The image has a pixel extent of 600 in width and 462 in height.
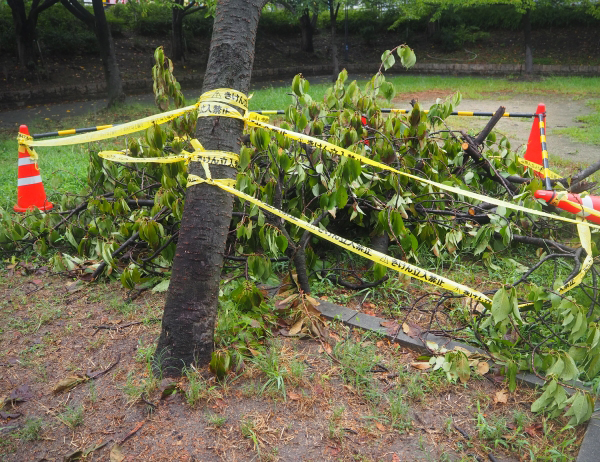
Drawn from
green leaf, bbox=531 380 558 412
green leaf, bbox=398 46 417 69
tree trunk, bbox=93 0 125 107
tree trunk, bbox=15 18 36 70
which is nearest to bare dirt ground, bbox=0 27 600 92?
tree trunk, bbox=15 18 36 70

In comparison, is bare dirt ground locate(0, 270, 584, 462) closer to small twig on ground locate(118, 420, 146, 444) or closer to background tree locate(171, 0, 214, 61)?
small twig on ground locate(118, 420, 146, 444)

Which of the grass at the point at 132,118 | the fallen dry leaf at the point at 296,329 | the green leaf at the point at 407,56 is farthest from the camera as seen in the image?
the grass at the point at 132,118

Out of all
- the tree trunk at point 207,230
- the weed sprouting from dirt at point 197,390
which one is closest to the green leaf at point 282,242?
the tree trunk at point 207,230

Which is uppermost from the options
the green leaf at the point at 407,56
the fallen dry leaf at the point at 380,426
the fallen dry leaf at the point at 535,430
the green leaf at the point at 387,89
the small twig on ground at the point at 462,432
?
→ the green leaf at the point at 407,56

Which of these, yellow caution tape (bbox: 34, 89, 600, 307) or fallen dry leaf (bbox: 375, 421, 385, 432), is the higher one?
yellow caution tape (bbox: 34, 89, 600, 307)

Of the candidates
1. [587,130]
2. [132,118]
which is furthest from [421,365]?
[132,118]

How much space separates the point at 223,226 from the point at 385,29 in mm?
25113

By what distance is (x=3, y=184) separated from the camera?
6723 mm

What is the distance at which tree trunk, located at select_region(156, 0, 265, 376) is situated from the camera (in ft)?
8.72

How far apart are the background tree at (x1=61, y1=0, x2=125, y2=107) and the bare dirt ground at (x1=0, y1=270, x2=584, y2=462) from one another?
34.5 ft

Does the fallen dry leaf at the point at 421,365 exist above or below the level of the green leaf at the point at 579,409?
below

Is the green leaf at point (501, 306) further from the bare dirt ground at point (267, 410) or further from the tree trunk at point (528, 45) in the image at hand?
the tree trunk at point (528, 45)

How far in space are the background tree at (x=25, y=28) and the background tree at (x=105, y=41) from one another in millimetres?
3718

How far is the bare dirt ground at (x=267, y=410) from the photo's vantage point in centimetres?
Answer: 235
